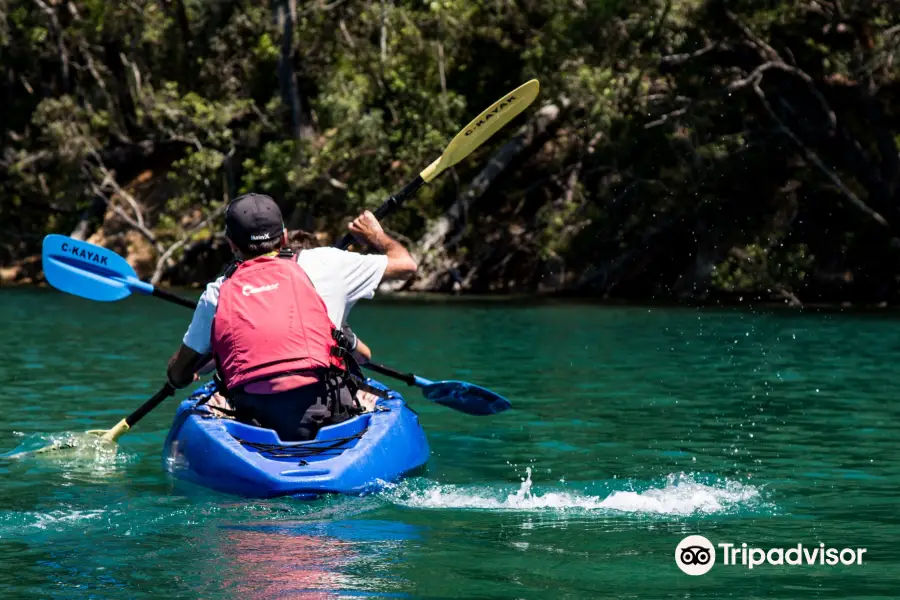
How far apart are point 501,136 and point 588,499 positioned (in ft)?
79.5

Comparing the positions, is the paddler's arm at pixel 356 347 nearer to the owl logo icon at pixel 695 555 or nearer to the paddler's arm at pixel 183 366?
the paddler's arm at pixel 183 366

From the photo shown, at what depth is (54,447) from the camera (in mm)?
8680

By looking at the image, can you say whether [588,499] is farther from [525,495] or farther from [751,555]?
[751,555]

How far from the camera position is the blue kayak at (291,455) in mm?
6734

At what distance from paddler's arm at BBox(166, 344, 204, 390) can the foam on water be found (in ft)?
3.98

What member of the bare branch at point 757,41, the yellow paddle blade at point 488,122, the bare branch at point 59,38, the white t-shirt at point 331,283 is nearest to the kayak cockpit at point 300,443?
the white t-shirt at point 331,283

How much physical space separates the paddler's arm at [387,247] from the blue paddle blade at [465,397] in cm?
165

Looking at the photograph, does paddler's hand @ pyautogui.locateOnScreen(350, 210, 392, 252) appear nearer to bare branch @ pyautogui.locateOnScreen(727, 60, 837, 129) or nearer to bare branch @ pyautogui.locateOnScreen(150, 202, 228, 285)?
bare branch @ pyautogui.locateOnScreen(727, 60, 837, 129)

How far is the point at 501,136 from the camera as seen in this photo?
30.7 m

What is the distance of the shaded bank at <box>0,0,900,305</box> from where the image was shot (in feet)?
80.1

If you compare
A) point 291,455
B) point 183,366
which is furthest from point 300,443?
point 183,366

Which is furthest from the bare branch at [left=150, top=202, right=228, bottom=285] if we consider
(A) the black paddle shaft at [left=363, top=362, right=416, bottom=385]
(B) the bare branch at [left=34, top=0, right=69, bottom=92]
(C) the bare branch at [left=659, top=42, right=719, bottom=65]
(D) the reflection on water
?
(D) the reflection on water

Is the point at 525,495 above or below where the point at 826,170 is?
below

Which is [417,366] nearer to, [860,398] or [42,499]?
[860,398]
